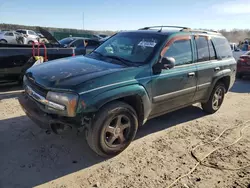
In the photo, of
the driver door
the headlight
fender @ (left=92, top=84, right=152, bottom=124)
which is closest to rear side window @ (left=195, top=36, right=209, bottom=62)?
the driver door

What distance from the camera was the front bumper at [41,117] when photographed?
316 centimetres

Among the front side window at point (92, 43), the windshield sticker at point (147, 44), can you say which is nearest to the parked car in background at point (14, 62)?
the windshield sticker at point (147, 44)

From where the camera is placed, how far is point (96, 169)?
3.31 m

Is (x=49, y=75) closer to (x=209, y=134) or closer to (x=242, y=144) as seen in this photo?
(x=209, y=134)

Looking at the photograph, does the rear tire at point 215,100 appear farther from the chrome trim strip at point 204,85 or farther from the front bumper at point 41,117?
the front bumper at point 41,117

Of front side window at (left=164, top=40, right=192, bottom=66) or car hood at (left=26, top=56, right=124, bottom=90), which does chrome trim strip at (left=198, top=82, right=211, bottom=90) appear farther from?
car hood at (left=26, top=56, right=124, bottom=90)

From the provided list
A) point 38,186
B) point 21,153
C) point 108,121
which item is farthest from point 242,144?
point 21,153

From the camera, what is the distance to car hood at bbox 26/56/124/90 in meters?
3.21

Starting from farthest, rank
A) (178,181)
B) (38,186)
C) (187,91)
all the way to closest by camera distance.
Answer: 1. (187,91)
2. (178,181)
3. (38,186)

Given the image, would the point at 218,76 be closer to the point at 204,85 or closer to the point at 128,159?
the point at 204,85

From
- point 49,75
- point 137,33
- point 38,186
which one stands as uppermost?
point 137,33

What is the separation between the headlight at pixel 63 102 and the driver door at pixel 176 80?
1376 mm

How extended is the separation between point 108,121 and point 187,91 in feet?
6.11

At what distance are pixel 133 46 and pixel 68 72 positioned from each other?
134 centimetres
